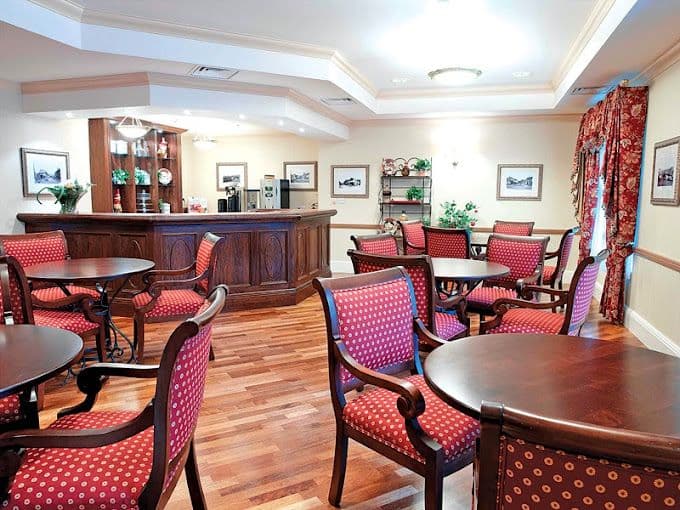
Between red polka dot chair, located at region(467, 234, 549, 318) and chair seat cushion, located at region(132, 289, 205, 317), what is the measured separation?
7.26 feet

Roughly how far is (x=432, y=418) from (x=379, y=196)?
264 inches

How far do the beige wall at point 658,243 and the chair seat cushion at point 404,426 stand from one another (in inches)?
118

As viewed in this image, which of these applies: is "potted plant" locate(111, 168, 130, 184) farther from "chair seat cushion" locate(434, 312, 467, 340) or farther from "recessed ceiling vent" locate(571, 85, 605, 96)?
"recessed ceiling vent" locate(571, 85, 605, 96)

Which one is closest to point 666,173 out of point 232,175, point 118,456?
point 118,456

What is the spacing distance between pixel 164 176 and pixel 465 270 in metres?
6.17

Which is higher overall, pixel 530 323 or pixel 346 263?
pixel 530 323

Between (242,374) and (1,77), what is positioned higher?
(1,77)

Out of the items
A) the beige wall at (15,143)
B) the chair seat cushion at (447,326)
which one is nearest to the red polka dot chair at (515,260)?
the chair seat cushion at (447,326)

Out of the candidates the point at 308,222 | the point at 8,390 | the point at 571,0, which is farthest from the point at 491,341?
the point at 308,222

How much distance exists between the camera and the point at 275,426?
9.31 feet

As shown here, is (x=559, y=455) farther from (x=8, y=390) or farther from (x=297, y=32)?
(x=297, y=32)

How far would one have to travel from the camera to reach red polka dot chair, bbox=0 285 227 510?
1.36 m

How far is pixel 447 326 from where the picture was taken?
10.4 ft

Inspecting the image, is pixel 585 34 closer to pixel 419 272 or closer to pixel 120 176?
pixel 419 272
